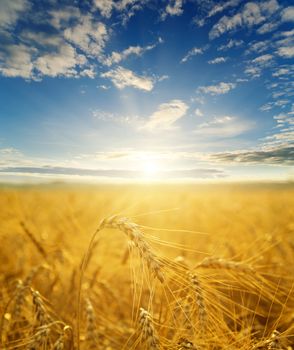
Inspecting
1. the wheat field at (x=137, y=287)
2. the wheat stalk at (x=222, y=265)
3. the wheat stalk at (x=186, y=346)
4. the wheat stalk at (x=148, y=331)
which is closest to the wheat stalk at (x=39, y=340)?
the wheat field at (x=137, y=287)

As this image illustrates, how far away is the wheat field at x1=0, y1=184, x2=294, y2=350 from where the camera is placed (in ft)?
3.51

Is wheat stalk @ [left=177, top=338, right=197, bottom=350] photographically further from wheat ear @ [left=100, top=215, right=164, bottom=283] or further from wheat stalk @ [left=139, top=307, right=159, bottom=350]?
wheat ear @ [left=100, top=215, right=164, bottom=283]

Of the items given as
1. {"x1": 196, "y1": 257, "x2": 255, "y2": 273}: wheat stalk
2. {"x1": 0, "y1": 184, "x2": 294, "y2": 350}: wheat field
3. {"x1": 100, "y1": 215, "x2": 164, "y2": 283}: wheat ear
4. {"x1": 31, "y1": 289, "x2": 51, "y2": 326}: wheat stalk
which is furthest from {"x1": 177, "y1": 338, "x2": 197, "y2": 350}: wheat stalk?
{"x1": 31, "y1": 289, "x2": 51, "y2": 326}: wheat stalk

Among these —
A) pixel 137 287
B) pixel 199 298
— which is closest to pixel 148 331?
pixel 199 298

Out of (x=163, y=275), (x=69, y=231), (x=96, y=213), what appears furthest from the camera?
(x=96, y=213)

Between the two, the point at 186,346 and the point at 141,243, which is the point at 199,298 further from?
the point at 141,243

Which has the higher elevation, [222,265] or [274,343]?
[222,265]

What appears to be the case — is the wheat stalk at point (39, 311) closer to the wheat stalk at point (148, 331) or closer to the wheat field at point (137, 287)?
the wheat field at point (137, 287)

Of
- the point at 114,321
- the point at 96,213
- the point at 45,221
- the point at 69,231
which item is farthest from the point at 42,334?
the point at 45,221

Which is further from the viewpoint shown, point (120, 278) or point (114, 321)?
point (120, 278)

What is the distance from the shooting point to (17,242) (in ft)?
10.5

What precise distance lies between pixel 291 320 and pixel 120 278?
58.2 inches

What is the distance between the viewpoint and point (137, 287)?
2375mm

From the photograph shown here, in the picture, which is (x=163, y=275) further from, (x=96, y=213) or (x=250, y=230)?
(x=96, y=213)
